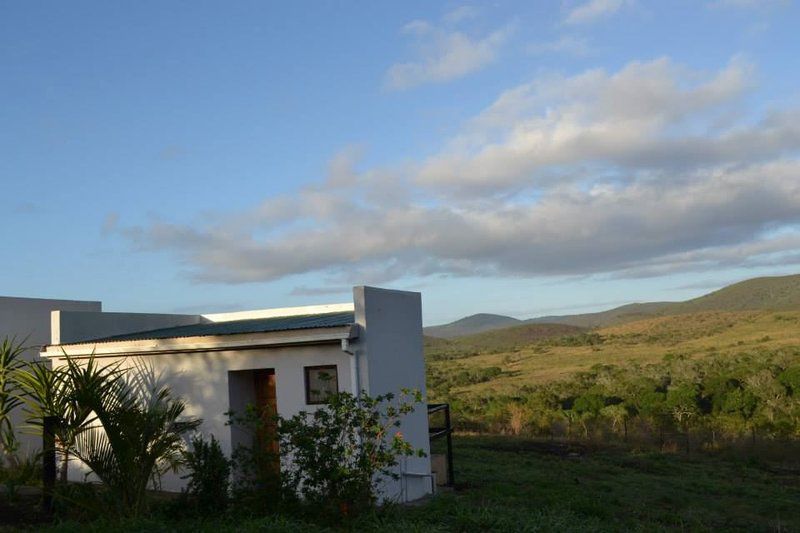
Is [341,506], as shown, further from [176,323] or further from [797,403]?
[797,403]

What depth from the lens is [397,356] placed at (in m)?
13.6

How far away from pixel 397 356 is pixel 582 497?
4.22 m

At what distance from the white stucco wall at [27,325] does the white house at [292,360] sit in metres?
1.55

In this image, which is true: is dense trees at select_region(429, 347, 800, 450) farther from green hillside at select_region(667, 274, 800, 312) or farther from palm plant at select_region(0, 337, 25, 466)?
A: green hillside at select_region(667, 274, 800, 312)

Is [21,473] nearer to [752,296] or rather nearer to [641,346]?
[641,346]

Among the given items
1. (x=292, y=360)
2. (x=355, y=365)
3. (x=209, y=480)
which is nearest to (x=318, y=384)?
(x=292, y=360)

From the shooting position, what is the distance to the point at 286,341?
500 inches

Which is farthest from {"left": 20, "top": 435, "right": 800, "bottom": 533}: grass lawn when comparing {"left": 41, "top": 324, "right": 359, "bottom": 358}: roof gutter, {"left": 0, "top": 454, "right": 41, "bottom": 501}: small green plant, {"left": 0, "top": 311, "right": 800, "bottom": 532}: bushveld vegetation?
{"left": 0, "top": 454, "right": 41, "bottom": 501}: small green plant

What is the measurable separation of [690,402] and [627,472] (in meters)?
11.0

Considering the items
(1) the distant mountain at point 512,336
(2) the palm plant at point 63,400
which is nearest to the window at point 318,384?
(2) the palm plant at point 63,400

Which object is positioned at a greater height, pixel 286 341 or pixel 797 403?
pixel 286 341

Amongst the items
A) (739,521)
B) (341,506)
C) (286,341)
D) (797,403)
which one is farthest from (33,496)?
(797,403)

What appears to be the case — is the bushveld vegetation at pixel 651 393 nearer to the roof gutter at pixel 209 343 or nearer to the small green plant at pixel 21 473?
the roof gutter at pixel 209 343

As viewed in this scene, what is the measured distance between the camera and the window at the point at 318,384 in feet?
42.1
